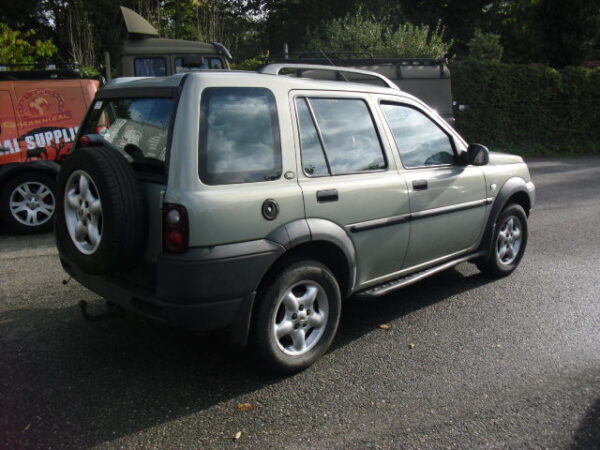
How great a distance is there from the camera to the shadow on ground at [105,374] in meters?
2.95

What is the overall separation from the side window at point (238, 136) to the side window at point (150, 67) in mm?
7366

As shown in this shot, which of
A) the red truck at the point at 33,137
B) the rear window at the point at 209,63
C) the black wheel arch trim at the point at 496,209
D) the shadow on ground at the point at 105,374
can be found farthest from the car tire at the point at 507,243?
the rear window at the point at 209,63

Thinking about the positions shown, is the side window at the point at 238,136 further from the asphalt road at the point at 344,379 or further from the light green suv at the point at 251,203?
the asphalt road at the point at 344,379

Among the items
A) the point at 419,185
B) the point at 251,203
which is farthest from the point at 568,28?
the point at 251,203

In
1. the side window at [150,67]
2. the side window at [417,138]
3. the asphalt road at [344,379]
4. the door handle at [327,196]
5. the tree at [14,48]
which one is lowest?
the asphalt road at [344,379]

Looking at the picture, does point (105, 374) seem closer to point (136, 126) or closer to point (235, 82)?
point (136, 126)

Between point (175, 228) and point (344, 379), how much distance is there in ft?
4.60

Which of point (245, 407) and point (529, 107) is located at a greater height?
point (529, 107)

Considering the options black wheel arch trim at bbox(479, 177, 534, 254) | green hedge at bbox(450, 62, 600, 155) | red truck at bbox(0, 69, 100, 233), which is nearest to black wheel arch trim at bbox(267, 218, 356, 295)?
black wheel arch trim at bbox(479, 177, 534, 254)

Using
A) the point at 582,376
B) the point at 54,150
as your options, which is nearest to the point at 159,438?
the point at 582,376

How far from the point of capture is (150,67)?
1009 cm

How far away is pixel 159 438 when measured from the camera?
2.83 meters

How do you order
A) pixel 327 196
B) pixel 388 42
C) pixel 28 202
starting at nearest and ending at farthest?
pixel 327 196
pixel 28 202
pixel 388 42

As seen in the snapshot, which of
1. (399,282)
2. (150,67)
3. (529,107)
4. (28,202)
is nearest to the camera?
(399,282)
